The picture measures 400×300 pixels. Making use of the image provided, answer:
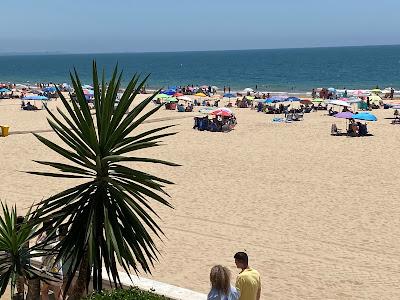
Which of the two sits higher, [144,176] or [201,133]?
[144,176]

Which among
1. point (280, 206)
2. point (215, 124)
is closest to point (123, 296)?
point (280, 206)

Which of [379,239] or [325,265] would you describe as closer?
[325,265]

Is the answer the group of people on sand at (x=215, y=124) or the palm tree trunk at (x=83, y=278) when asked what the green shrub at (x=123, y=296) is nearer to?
the palm tree trunk at (x=83, y=278)

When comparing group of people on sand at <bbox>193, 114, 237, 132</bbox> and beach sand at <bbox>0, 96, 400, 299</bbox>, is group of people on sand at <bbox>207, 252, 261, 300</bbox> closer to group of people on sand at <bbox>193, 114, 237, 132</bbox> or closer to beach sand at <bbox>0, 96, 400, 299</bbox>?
beach sand at <bbox>0, 96, 400, 299</bbox>

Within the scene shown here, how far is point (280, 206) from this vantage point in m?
13.7

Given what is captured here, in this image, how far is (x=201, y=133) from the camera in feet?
89.9

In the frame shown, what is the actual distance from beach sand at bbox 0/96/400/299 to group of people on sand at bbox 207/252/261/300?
314 cm

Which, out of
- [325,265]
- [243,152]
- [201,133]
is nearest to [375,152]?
[243,152]

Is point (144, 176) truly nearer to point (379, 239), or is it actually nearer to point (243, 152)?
point (379, 239)

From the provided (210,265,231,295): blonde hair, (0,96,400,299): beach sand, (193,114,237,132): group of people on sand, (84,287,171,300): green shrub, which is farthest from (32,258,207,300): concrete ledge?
(193,114,237,132): group of people on sand

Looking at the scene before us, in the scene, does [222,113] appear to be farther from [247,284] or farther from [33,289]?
[247,284]

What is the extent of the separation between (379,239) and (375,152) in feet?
35.5

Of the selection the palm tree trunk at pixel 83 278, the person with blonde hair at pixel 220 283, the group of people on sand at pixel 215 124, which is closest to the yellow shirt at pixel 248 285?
the person with blonde hair at pixel 220 283

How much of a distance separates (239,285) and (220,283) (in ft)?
2.38
